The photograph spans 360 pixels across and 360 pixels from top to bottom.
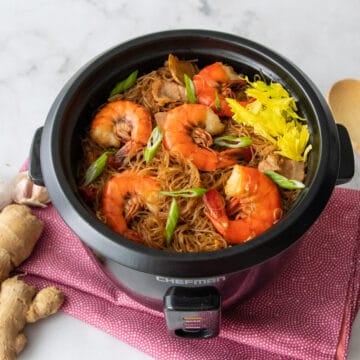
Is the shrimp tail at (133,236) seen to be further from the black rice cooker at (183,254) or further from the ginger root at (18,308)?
the ginger root at (18,308)

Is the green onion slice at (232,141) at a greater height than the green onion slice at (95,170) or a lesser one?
greater

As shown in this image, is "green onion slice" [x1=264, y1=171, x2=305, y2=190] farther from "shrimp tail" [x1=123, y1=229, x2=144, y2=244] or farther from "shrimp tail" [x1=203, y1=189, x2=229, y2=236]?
"shrimp tail" [x1=123, y1=229, x2=144, y2=244]

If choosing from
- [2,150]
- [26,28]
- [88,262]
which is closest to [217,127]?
[88,262]

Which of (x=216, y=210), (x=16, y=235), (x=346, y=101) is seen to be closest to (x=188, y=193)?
(x=216, y=210)

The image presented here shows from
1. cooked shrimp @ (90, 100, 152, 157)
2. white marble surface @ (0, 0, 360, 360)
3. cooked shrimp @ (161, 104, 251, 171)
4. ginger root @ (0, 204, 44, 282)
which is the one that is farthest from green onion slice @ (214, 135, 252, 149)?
white marble surface @ (0, 0, 360, 360)

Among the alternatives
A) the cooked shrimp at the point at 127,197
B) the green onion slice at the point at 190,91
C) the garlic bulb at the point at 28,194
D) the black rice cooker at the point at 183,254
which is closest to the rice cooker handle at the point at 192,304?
the black rice cooker at the point at 183,254

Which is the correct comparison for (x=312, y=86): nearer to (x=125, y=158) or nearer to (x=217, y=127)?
(x=217, y=127)

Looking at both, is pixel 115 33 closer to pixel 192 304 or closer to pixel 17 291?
pixel 17 291
